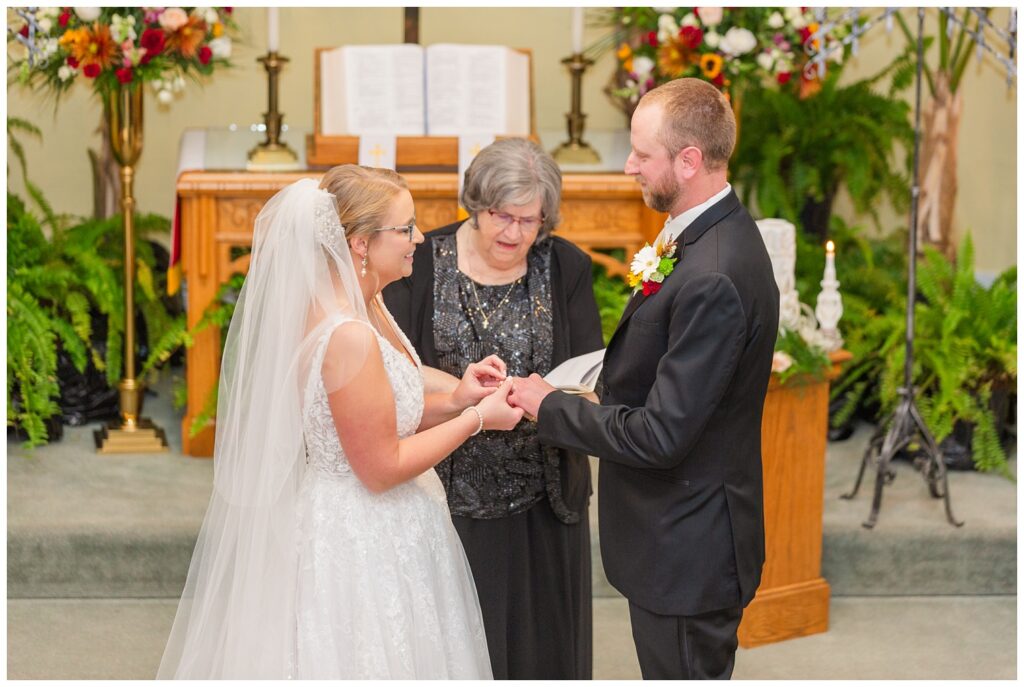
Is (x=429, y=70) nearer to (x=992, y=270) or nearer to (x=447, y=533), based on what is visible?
(x=447, y=533)

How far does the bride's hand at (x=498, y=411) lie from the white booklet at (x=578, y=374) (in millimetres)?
188

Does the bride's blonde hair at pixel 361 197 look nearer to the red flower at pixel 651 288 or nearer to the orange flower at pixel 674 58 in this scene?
the red flower at pixel 651 288

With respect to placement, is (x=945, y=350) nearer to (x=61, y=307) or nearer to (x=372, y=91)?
(x=372, y=91)

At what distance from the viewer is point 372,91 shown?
612 centimetres

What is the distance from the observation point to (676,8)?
6.43 metres

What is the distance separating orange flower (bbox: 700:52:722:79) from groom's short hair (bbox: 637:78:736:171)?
3.30 m

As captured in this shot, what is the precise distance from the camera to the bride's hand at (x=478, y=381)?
11.3 ft

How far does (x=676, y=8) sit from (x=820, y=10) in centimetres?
89

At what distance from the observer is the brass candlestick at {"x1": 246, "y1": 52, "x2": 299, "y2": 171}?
20.1 feet

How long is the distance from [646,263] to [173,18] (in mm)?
3460

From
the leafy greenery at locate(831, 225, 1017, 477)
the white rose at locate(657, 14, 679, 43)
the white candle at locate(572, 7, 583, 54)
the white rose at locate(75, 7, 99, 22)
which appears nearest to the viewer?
the white rose at locate(75, 7, 99, 22)

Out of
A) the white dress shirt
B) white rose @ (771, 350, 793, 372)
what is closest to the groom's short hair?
the white dress shirt

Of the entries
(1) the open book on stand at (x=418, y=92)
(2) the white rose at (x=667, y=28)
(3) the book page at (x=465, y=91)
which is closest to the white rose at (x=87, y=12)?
(1) the open book on stand at (x=418, y=92)

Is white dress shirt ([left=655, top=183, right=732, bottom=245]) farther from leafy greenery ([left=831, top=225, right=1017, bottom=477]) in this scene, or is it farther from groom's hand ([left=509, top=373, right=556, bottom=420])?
leafy greenery ([left=831, top=225, right=1017, bottom=477])
